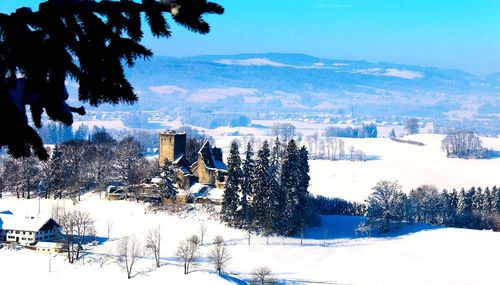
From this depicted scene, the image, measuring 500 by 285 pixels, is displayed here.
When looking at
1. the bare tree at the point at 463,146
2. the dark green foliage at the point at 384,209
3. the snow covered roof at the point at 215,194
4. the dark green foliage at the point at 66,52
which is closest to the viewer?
the dark green foliage at the point at 66,52

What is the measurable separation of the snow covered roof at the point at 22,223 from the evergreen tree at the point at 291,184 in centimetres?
1999

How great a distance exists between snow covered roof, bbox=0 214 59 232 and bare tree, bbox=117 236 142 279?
741 cm

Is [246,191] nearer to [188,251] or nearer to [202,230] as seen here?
[202,230]

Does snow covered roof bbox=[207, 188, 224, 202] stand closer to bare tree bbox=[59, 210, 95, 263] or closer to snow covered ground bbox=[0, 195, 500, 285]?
snow covered ground bbox=[0, 195, 500, 285]

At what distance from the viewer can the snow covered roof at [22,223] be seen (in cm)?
5262

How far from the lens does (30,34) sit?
5262 mm

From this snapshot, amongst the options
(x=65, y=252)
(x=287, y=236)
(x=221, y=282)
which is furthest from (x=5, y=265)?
(x=287, y=236)

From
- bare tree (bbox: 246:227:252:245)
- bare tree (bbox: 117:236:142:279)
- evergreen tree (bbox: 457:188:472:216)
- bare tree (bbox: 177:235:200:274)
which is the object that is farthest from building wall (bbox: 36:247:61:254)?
evergreen tree (bbox: 457:188:472:216)

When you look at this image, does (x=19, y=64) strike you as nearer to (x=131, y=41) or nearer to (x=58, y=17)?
(x=58, y=17)

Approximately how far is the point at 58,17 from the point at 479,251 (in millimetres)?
52870

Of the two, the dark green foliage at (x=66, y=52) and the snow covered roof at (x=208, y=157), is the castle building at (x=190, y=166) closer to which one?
the snow covered roof at (x=208, y=157)

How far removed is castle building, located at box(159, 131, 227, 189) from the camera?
2434 inches

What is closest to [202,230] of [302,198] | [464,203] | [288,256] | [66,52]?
[288,256]

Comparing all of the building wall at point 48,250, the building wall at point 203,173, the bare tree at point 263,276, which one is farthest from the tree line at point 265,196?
the building wall at point 48,250
